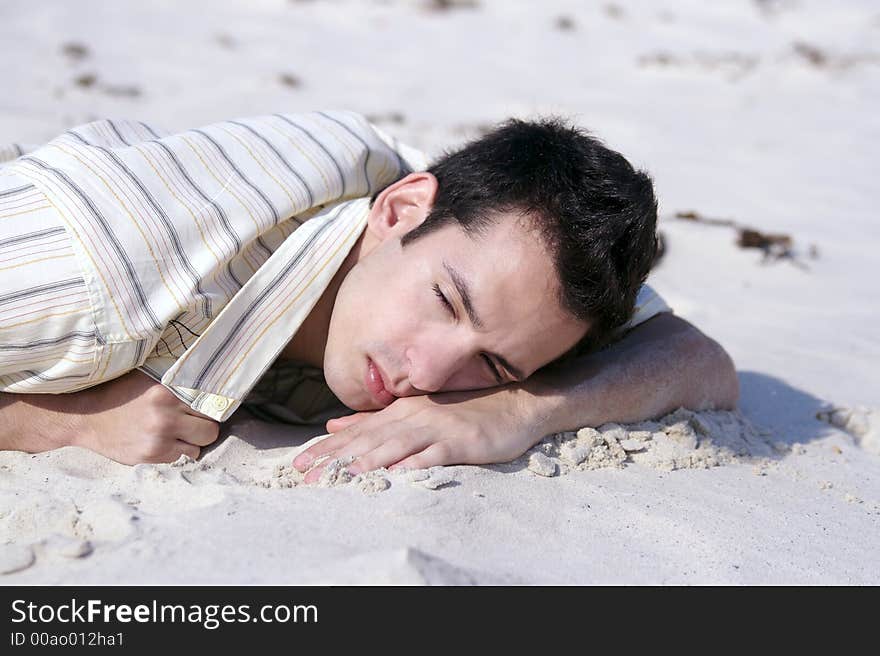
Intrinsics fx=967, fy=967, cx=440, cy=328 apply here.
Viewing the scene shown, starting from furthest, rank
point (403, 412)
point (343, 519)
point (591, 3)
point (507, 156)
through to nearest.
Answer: point (591, 3) → point (507, 156) → point (403, 412) → point (343, 519)

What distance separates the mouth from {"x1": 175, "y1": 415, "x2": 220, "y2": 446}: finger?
1.28 feet

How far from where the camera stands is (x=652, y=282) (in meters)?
3.90

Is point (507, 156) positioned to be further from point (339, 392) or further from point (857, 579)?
point (857, 579)

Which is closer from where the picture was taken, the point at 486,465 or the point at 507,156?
the point at 486,465

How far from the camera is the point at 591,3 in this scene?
30.7 feet

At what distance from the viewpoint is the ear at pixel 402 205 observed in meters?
2.42

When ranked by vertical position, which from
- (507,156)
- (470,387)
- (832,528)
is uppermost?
(507,156)

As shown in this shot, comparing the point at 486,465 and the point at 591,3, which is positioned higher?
the point at 591,3

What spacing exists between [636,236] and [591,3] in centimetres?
768

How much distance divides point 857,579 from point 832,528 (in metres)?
0.25

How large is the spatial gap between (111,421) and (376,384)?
25.0 inches

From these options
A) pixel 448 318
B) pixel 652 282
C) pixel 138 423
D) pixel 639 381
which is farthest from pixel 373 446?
pixel 652 282
